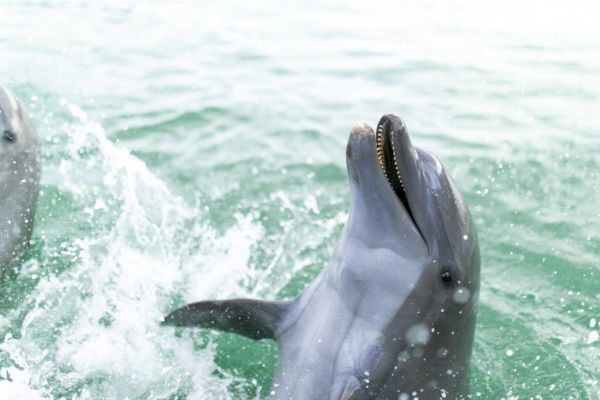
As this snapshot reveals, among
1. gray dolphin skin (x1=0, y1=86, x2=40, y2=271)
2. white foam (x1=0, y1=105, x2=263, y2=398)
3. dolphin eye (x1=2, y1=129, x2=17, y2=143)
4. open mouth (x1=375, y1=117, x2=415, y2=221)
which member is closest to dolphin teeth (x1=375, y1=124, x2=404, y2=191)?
open mouth (x1=375, y1=117, x2=415, y2=221)

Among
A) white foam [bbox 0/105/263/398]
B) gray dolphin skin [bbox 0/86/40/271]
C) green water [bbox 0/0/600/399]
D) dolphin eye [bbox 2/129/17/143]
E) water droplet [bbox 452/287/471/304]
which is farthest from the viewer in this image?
dolphin eye [bbox 2/129/17/143]

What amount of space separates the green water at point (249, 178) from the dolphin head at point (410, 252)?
4.93ft

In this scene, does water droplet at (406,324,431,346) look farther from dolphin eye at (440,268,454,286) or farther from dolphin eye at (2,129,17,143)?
dolphin eye at (2,129,17,143)

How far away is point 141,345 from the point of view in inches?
225

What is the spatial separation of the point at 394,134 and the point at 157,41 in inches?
409

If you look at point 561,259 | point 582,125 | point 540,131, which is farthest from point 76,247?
point 582,125

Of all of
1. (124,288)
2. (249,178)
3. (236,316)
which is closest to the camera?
(236,316)

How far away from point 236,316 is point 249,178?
11.9 ft

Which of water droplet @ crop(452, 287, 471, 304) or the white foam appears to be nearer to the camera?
Answer: water droplet @ crop(452, 287, 471, 304)

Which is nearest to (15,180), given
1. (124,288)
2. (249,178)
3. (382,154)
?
(124,288)

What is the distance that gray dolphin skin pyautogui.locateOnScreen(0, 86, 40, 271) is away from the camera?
600 centimetres

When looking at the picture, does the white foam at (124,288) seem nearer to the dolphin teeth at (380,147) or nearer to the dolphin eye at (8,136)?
the dolphin eye at (8,136)

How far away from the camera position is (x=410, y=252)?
13.3ft

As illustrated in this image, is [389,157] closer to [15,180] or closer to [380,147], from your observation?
[380,147]
